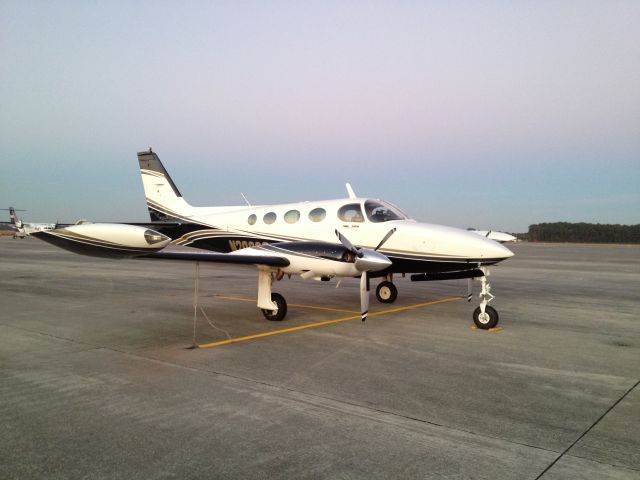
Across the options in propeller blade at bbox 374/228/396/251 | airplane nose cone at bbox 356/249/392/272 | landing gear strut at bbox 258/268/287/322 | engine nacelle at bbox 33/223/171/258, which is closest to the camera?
engine nacelle at bbox 33/223/171/258

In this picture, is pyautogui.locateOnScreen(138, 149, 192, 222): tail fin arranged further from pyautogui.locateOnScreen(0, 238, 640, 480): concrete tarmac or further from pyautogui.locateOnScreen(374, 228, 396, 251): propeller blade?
pyautogui.locateOnScreen(374, 228, 396, 251): propeller blade

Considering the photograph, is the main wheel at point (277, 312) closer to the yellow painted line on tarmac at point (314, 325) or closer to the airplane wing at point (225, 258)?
the yellow painted line on tarmac at point (314, 325)

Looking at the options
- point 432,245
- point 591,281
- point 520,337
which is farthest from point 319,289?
point 591,281

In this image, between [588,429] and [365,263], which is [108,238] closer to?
[365,263]

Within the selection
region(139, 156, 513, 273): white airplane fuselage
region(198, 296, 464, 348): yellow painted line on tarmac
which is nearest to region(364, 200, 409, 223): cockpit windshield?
region(139, 156, 513, 273): white airplane fuselage

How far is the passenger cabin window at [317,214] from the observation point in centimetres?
1140

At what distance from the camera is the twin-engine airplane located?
7070 mm

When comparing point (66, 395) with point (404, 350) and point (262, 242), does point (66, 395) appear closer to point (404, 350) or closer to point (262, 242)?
point (404, 350)

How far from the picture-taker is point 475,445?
3.98 metres

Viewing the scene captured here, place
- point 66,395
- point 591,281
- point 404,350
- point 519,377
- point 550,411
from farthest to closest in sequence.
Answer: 1. point 591,281
2. point 404,350
3. point 519,377
4. point 66,395
5. point 550,411

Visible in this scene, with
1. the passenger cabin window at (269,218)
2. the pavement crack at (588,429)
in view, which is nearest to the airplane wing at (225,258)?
the passenger cabin window at (269,218)

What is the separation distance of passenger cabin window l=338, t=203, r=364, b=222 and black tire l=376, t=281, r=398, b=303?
264 centimetres

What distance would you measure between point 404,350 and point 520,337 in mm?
2492

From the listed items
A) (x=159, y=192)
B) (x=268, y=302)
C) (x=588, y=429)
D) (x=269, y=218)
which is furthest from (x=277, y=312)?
(x=159, y=192)
